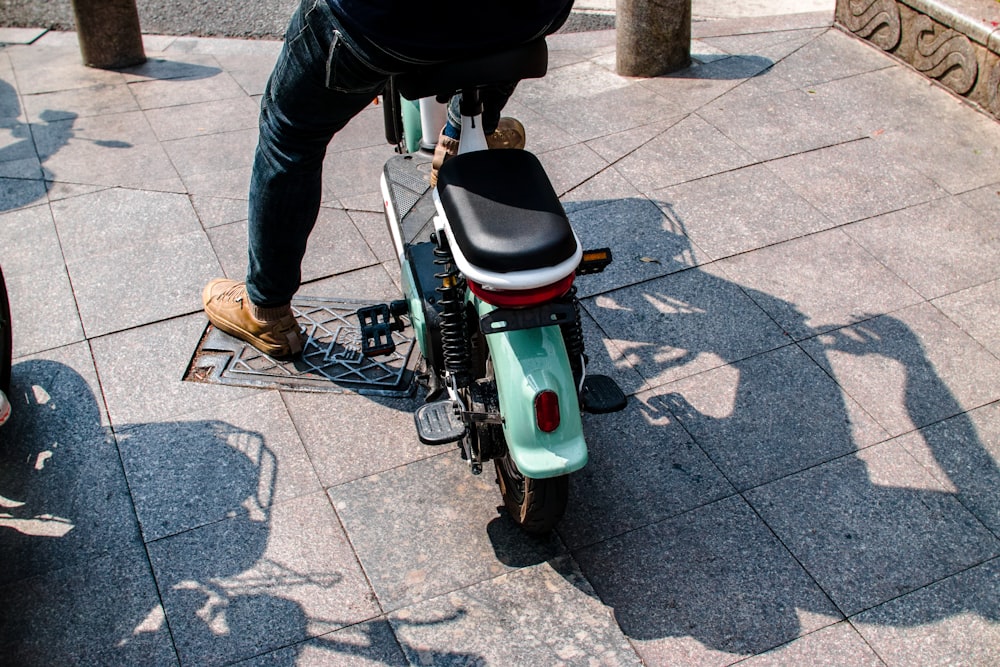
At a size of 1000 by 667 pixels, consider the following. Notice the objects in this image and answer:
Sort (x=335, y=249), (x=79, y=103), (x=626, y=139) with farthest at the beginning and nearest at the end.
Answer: (x=79, y=103)
(x=626, y=139)
(x=335, y=249)

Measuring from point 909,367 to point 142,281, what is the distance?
346 cm

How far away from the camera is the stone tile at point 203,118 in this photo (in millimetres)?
6004

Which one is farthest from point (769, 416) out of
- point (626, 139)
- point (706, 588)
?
point (626, 139)

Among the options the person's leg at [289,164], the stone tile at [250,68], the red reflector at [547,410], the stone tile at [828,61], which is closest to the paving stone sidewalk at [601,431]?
the person's leg at [289,164]

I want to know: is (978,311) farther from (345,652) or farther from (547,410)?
(345,652)

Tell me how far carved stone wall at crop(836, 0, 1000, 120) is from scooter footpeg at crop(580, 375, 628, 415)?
3.89 meters

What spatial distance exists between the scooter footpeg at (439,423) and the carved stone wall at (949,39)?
428cm

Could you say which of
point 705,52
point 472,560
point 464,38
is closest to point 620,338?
point 472,560

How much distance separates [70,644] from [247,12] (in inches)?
252

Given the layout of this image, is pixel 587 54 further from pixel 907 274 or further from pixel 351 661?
pixel 351 661

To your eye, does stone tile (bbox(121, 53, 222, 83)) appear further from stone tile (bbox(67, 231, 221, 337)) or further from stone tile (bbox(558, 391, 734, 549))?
stone tile (bbox(558, 391, 734, 549))

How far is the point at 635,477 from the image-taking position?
11.5ft

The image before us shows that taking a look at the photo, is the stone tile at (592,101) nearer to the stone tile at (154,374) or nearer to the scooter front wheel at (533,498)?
the stone tile at (154,374)

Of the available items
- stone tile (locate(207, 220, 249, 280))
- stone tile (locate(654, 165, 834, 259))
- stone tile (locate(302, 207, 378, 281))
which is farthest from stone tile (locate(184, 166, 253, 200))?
stone tile (locate(654, 165, 834, 259))
